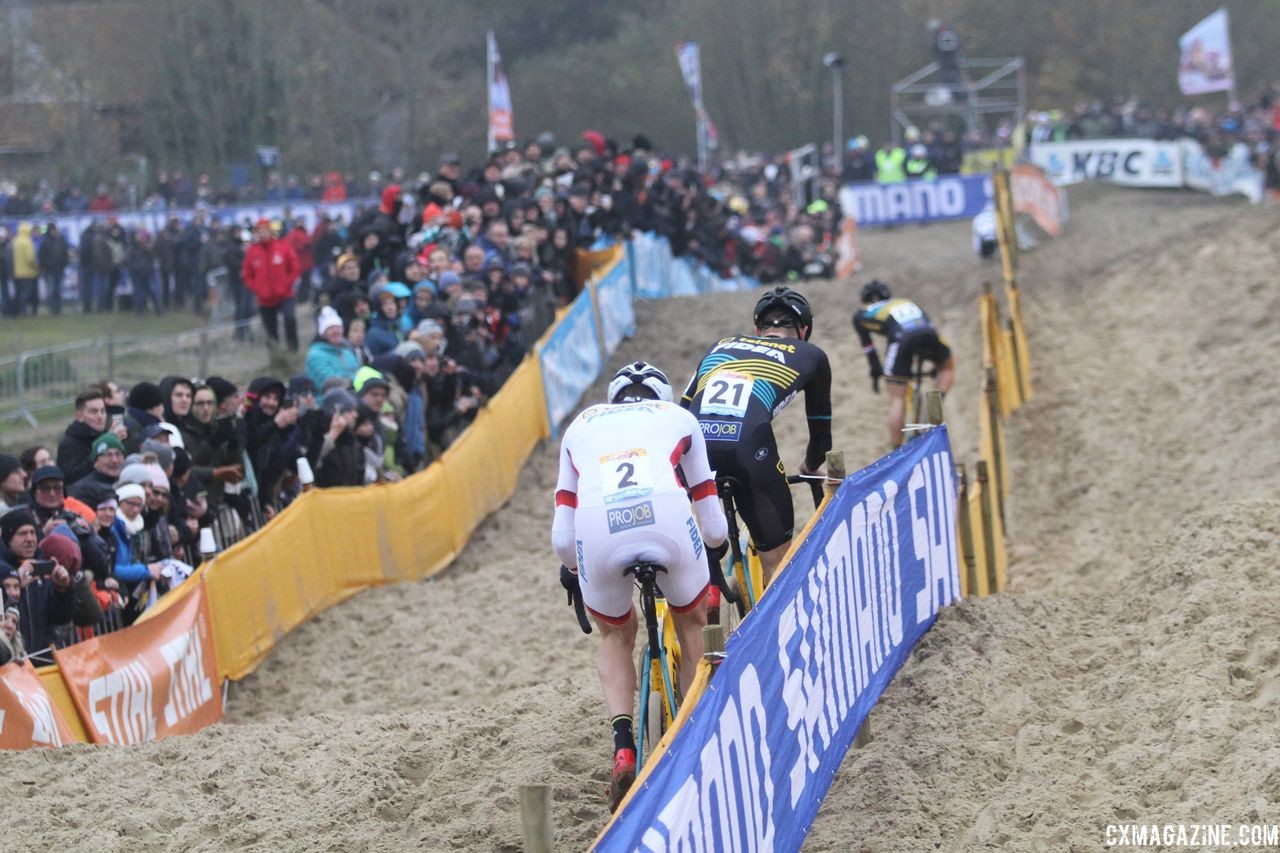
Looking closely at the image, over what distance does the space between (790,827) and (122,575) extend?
5513 mm

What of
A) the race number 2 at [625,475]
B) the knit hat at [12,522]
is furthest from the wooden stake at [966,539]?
the knit hat at [12,522]

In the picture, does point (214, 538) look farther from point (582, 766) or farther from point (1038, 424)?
point (1038, 424)

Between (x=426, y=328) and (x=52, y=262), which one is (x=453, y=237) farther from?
(x=52, y=262)

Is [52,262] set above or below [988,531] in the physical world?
above

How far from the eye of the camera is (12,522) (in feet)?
29.0

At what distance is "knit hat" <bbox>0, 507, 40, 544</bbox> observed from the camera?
8836mm

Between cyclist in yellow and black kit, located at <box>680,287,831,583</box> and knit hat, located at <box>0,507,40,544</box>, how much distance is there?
12.7 feet

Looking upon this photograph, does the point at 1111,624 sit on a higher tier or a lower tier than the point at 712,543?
lower

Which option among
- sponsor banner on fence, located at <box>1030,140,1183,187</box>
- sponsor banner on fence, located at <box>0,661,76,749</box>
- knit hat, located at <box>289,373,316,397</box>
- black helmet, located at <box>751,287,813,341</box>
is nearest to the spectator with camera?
sponsor banner on fence, located at <box>0,661,76,749</box>

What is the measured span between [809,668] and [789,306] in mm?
2272

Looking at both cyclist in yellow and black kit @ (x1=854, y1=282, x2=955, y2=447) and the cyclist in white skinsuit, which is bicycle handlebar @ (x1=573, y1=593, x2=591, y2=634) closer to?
the cyclist in white skinsuit

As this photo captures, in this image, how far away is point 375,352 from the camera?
1580 cm

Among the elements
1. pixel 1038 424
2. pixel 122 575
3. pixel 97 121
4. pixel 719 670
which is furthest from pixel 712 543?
pixel 97 121

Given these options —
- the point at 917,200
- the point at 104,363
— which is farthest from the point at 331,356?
the point at 917,200
